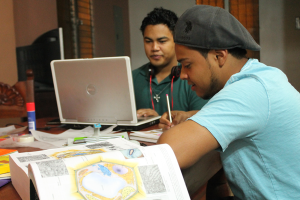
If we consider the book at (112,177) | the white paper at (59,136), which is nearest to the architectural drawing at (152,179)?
the book at (112,177)

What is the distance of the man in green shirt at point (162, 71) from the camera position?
188cm

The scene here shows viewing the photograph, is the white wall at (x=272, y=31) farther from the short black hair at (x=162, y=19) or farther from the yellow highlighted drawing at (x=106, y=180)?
the yellow highlighted drawing at (x=106, y=180)

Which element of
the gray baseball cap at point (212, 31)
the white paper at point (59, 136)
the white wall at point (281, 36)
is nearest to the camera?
the gray baseball cap at point (212, 31)

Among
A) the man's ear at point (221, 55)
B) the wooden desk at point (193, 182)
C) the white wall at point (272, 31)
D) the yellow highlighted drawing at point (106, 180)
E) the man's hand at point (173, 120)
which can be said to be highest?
the white wall at point (272, 31)

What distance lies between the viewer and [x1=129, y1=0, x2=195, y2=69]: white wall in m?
3.06

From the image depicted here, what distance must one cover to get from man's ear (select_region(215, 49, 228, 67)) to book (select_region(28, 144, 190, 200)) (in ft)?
1.36

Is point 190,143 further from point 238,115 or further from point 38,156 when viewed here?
point 38,156

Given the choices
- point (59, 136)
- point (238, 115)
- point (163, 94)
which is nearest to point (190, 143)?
point (238, 115)

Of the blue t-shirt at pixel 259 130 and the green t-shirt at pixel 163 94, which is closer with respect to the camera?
the blue t-shirt at pixel 259 130

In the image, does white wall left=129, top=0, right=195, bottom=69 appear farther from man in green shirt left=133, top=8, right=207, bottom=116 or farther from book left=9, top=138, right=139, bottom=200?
book left=9, top=138, right=139, bottom=200

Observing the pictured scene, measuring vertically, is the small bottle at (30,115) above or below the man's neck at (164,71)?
below

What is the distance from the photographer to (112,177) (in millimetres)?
490

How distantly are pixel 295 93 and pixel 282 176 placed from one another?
24 cm

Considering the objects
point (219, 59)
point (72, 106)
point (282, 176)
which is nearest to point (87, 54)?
point (72, 106)
